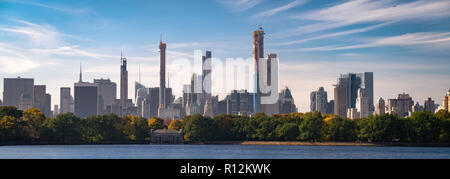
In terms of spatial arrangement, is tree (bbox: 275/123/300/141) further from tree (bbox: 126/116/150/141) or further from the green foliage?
the green foliage

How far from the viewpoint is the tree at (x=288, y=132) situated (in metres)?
160

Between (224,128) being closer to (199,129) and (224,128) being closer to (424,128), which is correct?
(199,129)

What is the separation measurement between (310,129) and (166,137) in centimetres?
4786

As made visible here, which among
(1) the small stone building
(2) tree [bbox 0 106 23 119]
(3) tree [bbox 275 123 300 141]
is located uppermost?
(2) tree [bbox 0 106 23 119]

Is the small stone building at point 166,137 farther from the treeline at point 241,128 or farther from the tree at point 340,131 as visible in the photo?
the tree at point 340,131

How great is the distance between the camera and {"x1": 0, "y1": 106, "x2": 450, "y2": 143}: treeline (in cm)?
14975

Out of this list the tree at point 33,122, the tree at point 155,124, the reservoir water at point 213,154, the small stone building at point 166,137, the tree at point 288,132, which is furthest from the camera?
the tree at point 155,124

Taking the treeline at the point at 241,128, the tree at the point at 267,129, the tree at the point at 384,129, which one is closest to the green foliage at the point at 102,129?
the treeline at the point at 241,128

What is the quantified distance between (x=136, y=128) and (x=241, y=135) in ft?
97.0

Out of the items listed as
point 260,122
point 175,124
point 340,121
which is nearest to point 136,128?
point 175,124

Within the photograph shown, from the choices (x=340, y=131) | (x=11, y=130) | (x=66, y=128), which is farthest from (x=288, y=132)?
(x=11, y=130)

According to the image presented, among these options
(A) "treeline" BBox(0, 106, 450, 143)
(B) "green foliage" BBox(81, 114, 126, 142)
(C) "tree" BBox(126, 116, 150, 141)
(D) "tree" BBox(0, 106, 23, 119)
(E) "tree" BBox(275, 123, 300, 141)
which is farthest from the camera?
(C) "tree" BBox(126, 116, 150, 141)

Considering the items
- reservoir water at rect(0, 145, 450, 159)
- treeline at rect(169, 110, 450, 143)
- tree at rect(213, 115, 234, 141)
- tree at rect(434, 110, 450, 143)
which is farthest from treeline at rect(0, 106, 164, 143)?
tree at rect(434, 110, 450, 143)

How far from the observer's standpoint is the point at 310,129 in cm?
15825
